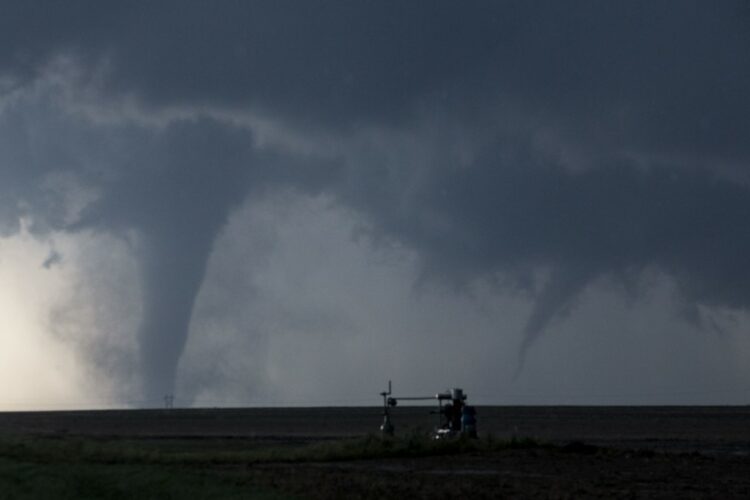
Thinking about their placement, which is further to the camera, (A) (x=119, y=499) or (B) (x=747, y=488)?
(B) (x=747, y=488)

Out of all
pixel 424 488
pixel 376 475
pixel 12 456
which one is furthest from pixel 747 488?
pixel 12 456

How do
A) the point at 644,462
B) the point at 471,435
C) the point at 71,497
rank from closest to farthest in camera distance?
the point at 71,497 → the point at 644,462 → the point at 471,435

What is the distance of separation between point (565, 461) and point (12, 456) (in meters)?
16.3

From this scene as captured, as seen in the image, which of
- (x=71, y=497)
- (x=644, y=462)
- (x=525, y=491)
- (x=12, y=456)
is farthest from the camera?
(x=12, y=456)

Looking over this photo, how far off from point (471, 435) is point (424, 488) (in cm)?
1594

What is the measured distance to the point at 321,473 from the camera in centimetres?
3272

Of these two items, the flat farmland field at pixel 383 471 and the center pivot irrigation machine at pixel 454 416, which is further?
the center pivot irrigation machine at pixel 454 416

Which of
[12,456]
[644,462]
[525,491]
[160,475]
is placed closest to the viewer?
[525,491]

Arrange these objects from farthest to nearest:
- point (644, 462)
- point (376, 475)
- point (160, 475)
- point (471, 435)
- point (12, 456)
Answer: point (471, 435), point (12, 456), point (644, 462), point (376, 475), point (160, 475)

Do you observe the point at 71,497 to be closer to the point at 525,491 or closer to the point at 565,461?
the point at 525,491

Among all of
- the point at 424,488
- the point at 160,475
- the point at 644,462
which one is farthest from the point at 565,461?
the point at 160,475

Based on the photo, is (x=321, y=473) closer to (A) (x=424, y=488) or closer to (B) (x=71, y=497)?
(A) (x=424, y=488)

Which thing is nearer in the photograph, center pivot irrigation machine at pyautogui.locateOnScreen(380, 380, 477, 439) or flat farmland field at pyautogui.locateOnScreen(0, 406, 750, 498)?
flat farmland field at pyautogui.locateOnScreen(0, 406, 750, 498)

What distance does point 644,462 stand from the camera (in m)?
36.1
